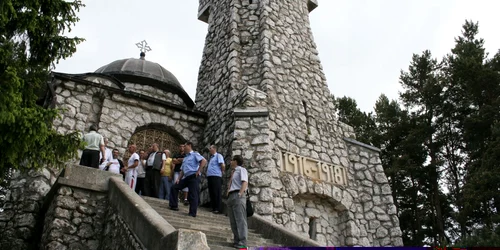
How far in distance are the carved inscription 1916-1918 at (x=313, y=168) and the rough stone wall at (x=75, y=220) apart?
13.6 feet

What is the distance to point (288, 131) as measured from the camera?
33.8 ft

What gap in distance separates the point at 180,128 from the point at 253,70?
2.49 meters

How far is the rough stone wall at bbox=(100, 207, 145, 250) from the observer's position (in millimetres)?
5595

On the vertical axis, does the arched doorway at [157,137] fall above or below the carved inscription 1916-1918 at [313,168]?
above

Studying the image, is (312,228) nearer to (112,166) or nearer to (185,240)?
(112,166)

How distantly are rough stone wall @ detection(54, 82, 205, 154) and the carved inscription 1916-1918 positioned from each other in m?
2.90

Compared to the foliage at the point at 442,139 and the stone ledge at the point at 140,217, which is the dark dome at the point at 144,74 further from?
the foliage at the point at 442,139

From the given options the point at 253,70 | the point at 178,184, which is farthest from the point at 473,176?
the point at 178,184

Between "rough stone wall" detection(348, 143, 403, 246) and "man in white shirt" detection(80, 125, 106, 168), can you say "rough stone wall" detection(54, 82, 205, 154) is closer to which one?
"man in white shirt" detection(80, 125, 106, 168)

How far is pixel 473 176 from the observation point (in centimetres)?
1461

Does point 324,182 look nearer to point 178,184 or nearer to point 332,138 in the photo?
point 332,138

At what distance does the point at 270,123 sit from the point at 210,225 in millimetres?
3710

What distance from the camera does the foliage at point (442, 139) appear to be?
53.9 ft

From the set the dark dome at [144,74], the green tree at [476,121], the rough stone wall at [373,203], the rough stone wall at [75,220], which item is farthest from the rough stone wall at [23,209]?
the green tree at [476,121]
